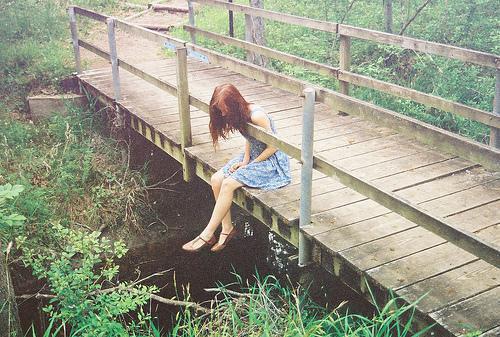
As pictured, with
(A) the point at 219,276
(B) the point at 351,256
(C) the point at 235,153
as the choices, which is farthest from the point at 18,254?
(B) the point at 351,256

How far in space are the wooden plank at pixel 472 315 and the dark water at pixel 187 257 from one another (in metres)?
1.88

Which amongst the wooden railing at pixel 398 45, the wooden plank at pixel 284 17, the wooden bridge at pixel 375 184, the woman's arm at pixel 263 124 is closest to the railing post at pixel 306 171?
the wooden bridge at pixel 375 184

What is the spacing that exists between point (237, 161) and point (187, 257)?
200cm

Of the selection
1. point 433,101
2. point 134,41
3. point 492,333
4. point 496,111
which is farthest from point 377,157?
point 134,41

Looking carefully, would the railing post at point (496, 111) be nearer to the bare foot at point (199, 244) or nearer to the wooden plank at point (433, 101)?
the wooden plank at point (433, 101)

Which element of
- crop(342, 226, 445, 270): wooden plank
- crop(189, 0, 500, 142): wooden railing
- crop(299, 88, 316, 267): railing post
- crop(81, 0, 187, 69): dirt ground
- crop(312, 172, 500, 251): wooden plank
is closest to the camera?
crop(342, 226, 445, 270): wooden plank

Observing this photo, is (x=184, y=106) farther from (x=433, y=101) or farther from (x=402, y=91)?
(x=433, y=101)

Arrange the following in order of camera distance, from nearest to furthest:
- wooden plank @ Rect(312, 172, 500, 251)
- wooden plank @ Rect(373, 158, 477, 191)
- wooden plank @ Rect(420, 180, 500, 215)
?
Answer: 1. wooden plank @ Rect(312, 172, 500, 251)
2. wooden plank @ Rect(420, 180, 500, 215)
3. wooden plank @ Rect(373, 158, 477, 191)

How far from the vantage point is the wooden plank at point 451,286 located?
11.7ft

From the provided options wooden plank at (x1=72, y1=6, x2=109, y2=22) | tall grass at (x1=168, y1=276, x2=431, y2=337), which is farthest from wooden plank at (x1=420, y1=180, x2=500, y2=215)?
wooden plank at (x1=72, y1=6, x2=109, y2=22)

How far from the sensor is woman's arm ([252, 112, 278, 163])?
5.00 m

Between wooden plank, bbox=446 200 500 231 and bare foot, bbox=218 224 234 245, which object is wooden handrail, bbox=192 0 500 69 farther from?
bare foot, bbox=218 224 234 245

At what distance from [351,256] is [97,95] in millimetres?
5418

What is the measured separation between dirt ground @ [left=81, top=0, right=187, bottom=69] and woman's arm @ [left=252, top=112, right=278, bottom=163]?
5323 millimetres
